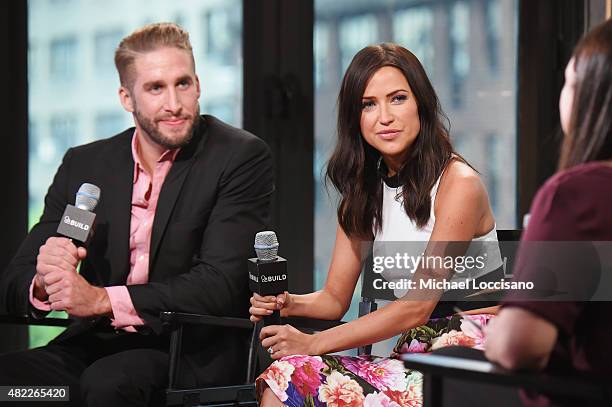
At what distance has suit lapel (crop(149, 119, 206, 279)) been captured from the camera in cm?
309

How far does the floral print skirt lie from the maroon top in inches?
32.8

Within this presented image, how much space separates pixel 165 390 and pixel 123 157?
0.86 meters

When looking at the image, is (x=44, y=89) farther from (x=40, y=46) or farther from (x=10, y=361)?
(x=10, y=361)

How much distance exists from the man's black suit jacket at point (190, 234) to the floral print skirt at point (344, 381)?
0.57 meters

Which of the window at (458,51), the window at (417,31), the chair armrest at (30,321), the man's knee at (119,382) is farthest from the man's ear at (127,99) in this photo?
the window at (458,51)

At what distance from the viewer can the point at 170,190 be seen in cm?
313

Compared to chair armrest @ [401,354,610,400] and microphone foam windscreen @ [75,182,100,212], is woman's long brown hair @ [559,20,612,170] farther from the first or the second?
microphone foam windscreen @ [75,182,100,212]

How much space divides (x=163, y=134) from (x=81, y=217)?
1.56 feet

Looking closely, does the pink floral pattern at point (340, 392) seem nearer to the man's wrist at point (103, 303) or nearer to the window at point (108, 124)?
the man's wrist at point (103, 303)

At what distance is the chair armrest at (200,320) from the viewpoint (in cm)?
281

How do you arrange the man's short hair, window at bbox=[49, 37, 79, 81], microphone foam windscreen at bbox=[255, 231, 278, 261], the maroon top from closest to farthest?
the maroon top, microphone foam windscreen at bbox=[255, 231, 278, 261], the man's short hair, window at bbox=[49, 37, 79, 81]

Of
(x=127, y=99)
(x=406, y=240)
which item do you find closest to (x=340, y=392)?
(x=406, y=240)

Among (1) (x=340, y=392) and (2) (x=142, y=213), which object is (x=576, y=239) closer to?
(1) (x=340, y=392)

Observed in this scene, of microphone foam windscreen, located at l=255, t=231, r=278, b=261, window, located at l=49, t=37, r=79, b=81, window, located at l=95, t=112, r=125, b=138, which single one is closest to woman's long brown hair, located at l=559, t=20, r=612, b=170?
microphone foam windscreen, located at l=255, t=231, r=278, b=261
